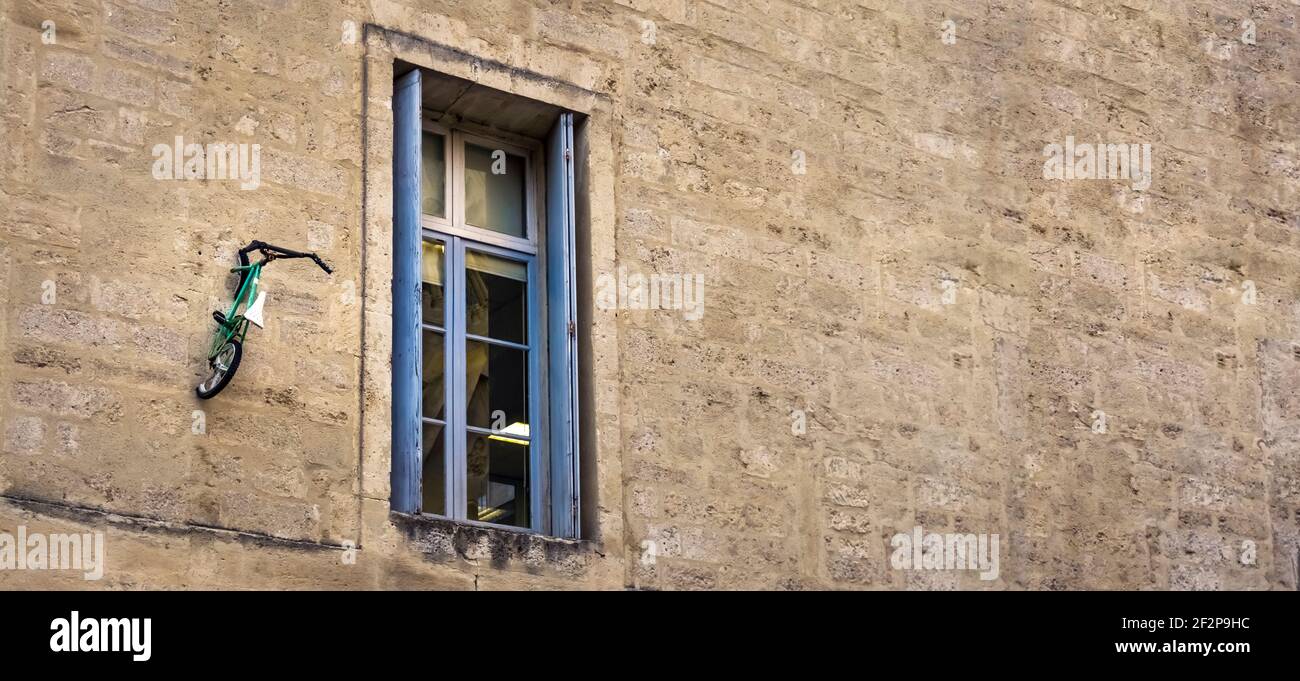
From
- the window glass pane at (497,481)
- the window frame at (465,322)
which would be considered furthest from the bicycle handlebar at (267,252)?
the window glass pane at (497,481)

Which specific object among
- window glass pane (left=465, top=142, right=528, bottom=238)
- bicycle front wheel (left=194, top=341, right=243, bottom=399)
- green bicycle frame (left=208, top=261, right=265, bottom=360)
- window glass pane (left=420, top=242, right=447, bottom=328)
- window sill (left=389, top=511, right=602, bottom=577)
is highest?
window glass pane (left=465, top=142, right=528, bottom=238)

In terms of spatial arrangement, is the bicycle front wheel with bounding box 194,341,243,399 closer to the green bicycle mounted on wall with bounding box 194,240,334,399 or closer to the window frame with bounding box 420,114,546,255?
the green bicycle mounted on wall with bounding box 194,240,334,399

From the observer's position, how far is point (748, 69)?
7789mm

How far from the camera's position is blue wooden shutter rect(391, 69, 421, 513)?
6.78 metres

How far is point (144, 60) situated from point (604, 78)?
1.67m

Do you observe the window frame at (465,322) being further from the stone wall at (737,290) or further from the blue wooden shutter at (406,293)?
the stone wall at (737,290)

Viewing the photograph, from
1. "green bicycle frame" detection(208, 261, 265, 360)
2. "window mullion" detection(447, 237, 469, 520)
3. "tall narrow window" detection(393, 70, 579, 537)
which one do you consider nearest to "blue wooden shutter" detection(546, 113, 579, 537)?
"tall narrow window" detection(393, 70, 579, 537)

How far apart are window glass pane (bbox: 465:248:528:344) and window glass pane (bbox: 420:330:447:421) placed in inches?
6.7

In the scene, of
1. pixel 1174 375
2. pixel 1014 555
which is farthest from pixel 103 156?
pixel 1174 375

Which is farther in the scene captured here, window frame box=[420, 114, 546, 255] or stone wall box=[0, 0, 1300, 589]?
window frame box=[420, 114, 546, 255]

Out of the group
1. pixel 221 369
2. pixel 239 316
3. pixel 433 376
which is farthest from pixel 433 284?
pixel 221 369
